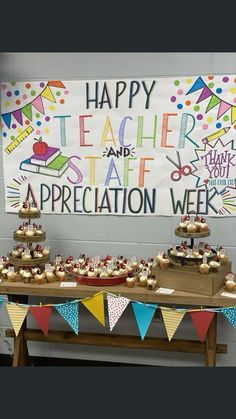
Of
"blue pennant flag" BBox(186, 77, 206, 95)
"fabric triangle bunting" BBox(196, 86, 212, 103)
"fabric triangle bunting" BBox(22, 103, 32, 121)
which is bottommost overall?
"fabric triangle bunting" BBox(22, 103, 32, 121)

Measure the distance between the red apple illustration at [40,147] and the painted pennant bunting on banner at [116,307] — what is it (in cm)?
99

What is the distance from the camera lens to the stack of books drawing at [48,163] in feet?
9.92

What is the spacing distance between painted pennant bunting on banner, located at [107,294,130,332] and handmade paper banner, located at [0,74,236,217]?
0.59 meters

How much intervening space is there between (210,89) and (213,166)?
0.42 metres

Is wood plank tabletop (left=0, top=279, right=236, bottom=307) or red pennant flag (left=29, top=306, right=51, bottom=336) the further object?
red pennant flag (left=29, top=306, right=51, bottom=336)

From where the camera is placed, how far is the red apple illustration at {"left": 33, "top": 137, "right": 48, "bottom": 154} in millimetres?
3035

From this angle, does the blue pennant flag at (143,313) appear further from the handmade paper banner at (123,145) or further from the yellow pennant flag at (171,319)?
the handmade paper banner at (123,145)

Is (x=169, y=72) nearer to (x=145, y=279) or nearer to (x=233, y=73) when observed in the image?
(x=233, y=73)

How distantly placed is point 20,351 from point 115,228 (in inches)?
34.4

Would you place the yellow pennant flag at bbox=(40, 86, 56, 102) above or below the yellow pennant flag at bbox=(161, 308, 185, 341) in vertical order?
above

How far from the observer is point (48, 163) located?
304 cm

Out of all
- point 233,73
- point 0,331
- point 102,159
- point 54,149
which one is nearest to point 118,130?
point 102,159

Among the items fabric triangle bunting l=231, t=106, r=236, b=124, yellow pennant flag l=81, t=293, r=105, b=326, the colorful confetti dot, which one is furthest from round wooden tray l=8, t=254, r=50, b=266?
fabric triangle bunting l=231, t=106, r=236, b=124

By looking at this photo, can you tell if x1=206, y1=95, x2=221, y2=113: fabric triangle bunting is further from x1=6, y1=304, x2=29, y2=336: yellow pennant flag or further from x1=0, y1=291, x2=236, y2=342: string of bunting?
x1=6, y1=304, x2=29, y2=336: yellow pennant flag
